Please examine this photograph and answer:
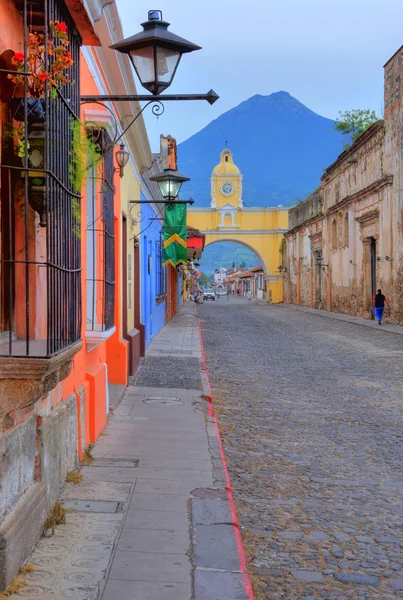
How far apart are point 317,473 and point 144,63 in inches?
136

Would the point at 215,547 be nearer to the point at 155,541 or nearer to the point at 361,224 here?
the point at 155,541

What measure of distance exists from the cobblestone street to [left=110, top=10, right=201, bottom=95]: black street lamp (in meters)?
3.11

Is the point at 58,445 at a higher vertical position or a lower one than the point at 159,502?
higher

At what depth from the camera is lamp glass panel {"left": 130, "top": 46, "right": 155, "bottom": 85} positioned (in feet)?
15.2

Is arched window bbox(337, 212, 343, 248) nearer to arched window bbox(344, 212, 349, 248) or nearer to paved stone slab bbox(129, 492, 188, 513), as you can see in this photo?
arched window bbox(344, 212, 349, 248)

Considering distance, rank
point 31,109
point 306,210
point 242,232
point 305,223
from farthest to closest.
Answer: point 242,232 → point 306,210 → point 305,223 → point 31,109

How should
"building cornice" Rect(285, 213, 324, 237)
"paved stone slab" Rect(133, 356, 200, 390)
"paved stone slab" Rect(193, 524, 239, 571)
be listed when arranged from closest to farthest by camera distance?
"paved stone slab" Rect(193, 524, 239, 571)
"paved stone slab" Rect(133, 356, 200, 390)
"building cornice" Rect(285, 213, 324, 237)

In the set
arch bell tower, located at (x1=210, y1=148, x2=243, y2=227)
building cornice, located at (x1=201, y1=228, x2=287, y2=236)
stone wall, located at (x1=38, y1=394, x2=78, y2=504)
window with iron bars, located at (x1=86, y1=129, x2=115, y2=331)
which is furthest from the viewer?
arch bell tower, located at (x1=210, y1=148, x2=243, y2=227)

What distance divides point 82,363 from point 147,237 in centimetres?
903

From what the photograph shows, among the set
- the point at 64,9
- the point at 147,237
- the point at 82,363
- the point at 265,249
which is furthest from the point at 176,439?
the point at 265,249

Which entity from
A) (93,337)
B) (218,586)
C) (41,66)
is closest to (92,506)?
(218,586)

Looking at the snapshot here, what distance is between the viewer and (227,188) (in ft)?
197

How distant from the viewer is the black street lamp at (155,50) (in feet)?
14.8

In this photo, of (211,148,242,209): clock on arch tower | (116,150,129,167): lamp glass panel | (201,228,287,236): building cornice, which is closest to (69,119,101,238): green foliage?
(116,150,129,167): lamp glass panel
